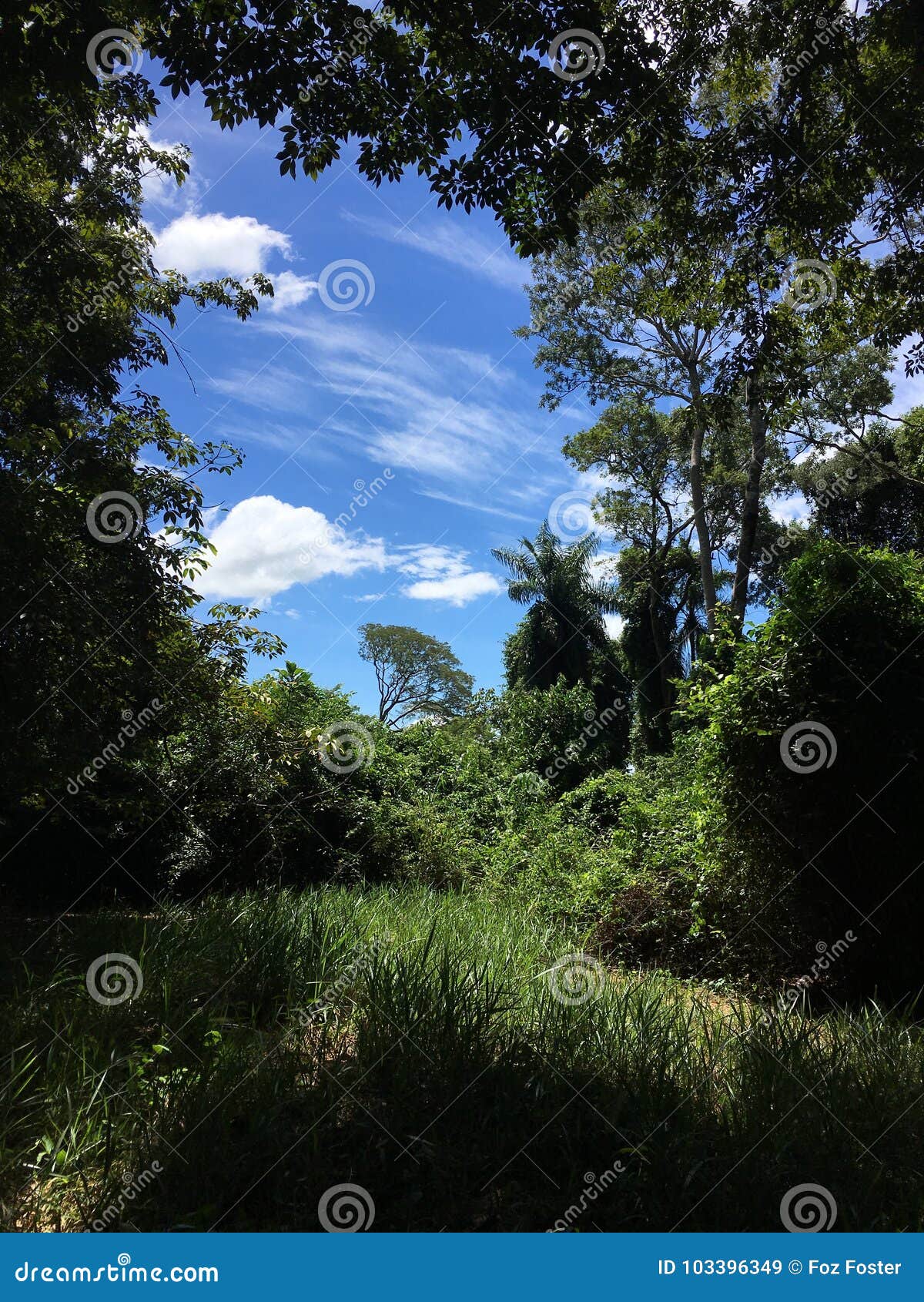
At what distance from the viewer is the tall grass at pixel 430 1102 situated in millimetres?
3098

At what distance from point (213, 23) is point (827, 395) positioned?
18.3 meters

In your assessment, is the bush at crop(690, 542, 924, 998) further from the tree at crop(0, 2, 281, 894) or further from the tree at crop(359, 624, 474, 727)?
the tree at crop(359, 624, 474, 727)

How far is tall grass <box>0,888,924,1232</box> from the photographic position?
310cm

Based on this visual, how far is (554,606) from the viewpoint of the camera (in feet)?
100

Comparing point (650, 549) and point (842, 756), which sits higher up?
point (650, 549)

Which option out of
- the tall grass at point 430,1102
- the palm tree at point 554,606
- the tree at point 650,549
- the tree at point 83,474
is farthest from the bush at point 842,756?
the palm tree at point 554,606

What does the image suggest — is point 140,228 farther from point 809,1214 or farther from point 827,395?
point 827,395

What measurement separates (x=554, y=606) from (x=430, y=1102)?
27609 mm

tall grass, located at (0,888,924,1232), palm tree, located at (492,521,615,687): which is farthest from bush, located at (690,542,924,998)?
palm tree, located at (492,521,615,687)

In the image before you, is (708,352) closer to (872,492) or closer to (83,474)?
(872,492)

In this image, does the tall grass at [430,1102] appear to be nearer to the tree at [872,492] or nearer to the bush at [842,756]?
the bush at [842,756]

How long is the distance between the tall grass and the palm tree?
25.2 metres

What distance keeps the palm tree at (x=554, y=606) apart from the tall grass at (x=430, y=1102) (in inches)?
994

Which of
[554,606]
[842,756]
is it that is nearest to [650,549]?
[554,606]
